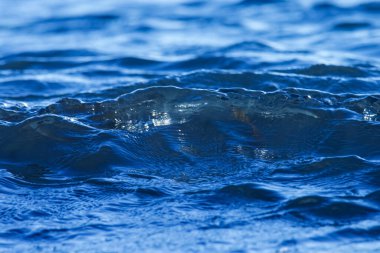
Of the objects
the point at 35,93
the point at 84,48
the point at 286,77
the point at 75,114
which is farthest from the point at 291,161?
the point at 84,48

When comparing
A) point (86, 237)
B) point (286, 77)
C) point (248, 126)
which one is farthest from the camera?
point (286, 77)

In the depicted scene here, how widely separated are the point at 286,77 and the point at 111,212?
3.79m

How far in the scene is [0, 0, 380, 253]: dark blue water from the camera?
438 cm

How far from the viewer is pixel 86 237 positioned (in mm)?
4359

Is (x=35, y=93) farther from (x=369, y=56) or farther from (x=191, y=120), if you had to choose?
(x=369, y=56)

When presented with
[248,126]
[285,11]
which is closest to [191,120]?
[248,126]

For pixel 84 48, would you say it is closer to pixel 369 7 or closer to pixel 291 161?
pixel 369 7

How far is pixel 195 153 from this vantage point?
18.8 ft

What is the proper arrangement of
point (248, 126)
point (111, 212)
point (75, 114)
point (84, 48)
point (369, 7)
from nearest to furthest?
point (111, 212) < point (248, 126) < point (75, 114) < point (84, 48) < point (369, 7)

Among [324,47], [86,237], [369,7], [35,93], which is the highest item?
[369,7]

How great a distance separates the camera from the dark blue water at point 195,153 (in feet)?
14.4

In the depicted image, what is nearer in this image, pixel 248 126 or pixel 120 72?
pixel 248 126

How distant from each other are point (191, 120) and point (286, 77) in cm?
217

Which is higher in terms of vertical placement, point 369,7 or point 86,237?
point 369,7
